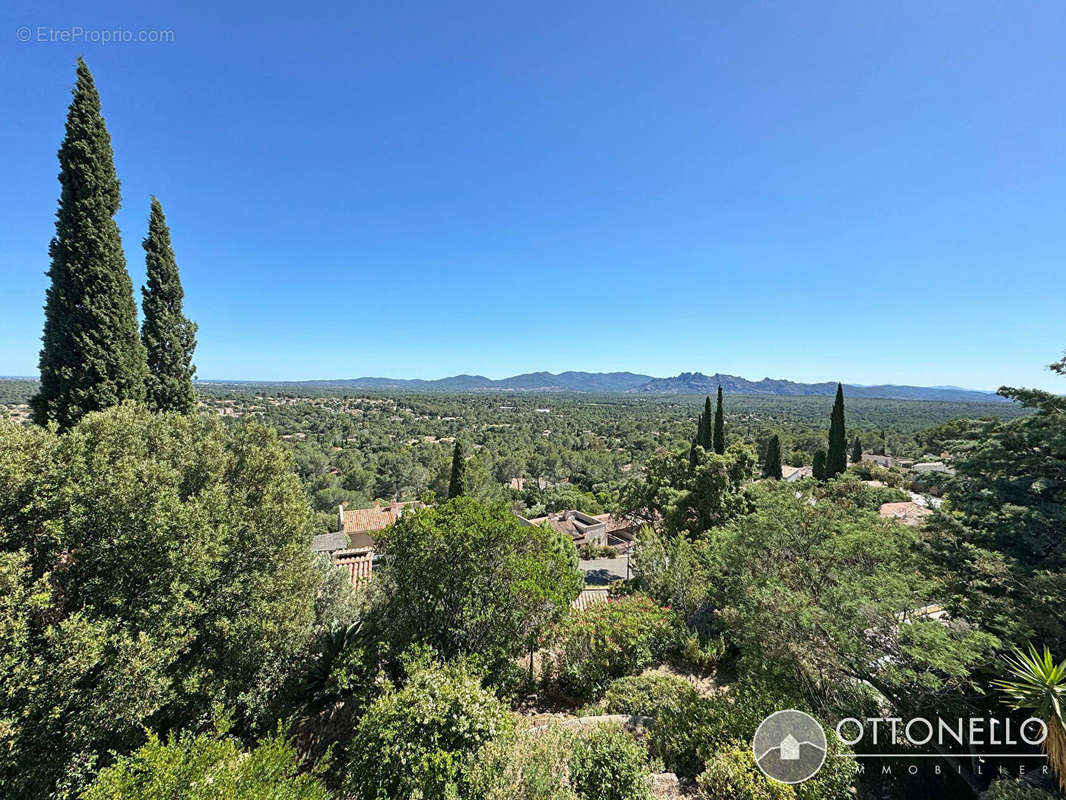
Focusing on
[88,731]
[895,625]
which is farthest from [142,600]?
[895,625]

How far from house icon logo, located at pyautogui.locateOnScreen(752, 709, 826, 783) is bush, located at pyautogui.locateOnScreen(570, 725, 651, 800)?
5.04 feet

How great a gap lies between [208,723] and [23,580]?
3.48 meters

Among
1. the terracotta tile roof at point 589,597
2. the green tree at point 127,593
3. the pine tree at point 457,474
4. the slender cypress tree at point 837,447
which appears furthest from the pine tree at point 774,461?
the green tree at point 127,593

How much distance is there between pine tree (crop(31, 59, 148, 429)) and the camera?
307 inches

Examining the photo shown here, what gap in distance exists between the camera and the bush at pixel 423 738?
4.67 m

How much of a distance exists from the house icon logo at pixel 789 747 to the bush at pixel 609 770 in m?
1.54

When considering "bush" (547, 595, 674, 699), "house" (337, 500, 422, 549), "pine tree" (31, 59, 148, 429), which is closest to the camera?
"pine tree" (31, 59, 148, 429)

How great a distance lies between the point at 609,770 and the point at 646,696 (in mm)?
2352

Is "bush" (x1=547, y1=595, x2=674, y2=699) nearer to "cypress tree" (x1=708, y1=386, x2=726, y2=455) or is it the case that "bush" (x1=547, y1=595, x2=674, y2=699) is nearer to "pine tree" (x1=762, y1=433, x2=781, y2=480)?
"cypress tree" (x1=708, y1=386, x2=726, y2=455)

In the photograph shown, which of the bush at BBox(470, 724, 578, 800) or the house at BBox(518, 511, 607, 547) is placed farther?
the house at BBox(518, 511, 607, 547)

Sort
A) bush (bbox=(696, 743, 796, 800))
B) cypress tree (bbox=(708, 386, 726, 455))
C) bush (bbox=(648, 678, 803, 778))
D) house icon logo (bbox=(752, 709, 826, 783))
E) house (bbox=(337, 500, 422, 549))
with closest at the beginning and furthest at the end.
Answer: bush (bbox=(696, 743, 796, 800)) → house icon logo (bbox=(752, 709, 826, 783)) → bush (bbox=(648, 678, 803, 778)) → house (bbox=(337, 500, 422, 549)) → cypress tree (bbox=(708, 386, 726, 455))

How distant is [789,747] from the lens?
16.9 ft

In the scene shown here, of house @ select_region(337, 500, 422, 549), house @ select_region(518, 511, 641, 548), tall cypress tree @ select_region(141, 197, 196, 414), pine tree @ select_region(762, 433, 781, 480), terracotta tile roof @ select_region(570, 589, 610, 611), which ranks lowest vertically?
→ house @ select_region(518, 511, 641, 548)

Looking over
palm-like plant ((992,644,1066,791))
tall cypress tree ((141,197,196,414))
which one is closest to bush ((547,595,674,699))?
palm-like plant ((992,644,1066,791))
